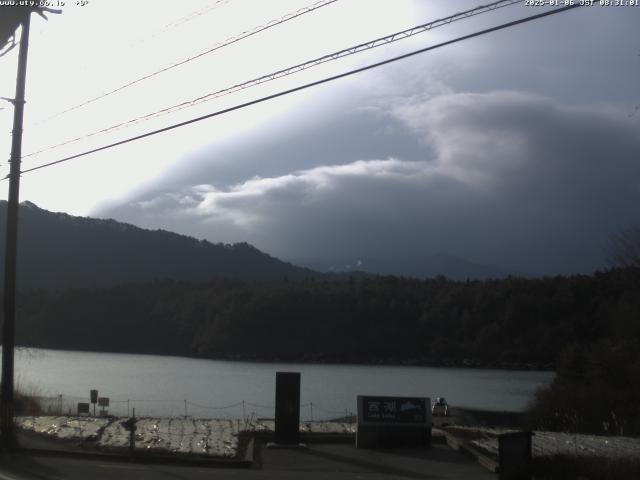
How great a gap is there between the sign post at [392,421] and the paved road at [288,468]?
1.81ft

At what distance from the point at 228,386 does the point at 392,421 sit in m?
30.3

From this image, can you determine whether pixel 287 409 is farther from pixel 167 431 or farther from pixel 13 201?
pixel 13 201

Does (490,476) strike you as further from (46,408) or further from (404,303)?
(404,303)

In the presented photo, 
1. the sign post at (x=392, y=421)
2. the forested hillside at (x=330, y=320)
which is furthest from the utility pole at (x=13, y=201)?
the forested hillside at (x=330, y=320)

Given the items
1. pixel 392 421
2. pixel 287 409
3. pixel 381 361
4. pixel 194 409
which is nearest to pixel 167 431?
pixel 287 409

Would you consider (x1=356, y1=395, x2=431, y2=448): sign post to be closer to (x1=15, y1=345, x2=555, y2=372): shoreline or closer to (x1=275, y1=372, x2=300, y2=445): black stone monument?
(x1=275, y1=372, x2=300, y2=445): black stone monument

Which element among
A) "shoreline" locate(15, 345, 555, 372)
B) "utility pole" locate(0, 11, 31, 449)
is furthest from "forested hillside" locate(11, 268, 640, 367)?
"utility pole" locate(0, 11, 31, 449)

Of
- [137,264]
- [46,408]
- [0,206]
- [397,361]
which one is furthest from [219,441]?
[137,264]

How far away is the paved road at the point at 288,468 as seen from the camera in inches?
565

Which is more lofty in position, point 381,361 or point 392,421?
point 392,421

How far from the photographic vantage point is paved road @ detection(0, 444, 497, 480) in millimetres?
14352

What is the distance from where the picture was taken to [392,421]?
1836cm

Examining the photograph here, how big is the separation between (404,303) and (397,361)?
9477 millimetres

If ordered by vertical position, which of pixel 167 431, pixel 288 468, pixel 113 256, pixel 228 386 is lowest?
pixel 228 386
